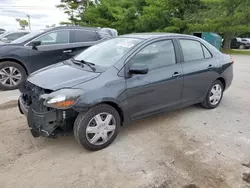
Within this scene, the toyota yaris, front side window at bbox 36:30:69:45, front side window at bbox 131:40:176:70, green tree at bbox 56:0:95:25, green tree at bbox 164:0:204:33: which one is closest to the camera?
the toyota yaris

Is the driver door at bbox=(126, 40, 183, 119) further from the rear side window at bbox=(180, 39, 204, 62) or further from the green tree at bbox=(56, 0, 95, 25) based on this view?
the green tree at bbox=(56, 0, 95, 25)

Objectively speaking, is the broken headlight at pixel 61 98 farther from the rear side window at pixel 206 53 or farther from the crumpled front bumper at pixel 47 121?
the rear side window at pixel 206 53

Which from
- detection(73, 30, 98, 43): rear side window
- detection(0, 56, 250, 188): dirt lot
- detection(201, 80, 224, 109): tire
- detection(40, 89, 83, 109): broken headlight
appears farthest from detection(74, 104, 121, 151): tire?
Result: detection(73, 30, 98, 43): rear side window

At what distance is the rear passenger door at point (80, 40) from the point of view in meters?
6.41

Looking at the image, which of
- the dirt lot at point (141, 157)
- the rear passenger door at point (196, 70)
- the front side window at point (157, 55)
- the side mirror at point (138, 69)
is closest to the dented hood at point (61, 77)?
the side mirror at point (138, 69)

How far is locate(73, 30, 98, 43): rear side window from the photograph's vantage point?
21.6 feet

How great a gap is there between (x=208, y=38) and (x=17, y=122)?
700 inches

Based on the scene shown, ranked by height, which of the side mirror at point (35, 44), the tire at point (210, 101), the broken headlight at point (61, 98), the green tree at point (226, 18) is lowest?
the tire at point (210, 101)

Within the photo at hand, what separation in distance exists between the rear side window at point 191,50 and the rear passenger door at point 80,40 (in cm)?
315

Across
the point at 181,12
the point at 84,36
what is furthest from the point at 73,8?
the point at 84,36

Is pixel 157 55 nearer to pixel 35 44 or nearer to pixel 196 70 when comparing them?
pixel 196 70

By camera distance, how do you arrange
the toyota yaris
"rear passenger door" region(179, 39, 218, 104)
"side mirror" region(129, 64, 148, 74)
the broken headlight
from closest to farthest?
the broken headlight, the toyota yaris, "side mirror" region(129, 64, 148, 74), "rear passenger door" region(179, 39, 218, 104)

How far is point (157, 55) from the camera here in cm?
364

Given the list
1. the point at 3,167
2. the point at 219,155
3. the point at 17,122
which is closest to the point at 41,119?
the point at 3,167
